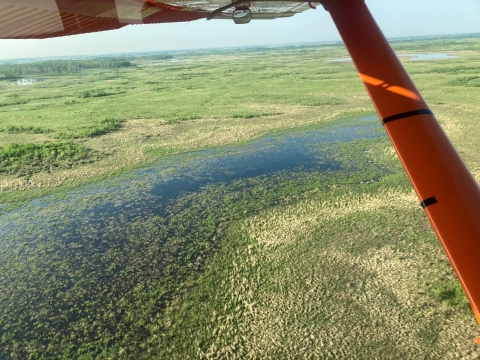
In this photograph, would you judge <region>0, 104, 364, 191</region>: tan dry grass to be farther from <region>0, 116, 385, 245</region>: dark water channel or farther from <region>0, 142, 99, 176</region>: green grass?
<region>0, 116, 385, 245</region>: dark water channel

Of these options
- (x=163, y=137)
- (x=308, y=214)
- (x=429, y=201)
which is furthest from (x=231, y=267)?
(x=163, y=137)

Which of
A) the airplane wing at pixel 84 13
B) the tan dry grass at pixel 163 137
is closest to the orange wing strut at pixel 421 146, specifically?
the airplane wing at pixel 84 13

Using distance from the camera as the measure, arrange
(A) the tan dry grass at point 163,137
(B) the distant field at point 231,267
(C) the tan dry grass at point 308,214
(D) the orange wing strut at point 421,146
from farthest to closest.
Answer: (A) the tan dry grass at point 163,137
(C) the tan dry grass at point 308,214
(B) the distant field at point 231,267
(D) the orange wing strut at point 421,146

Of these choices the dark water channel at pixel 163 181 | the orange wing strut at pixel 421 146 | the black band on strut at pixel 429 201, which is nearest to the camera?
the orange wing strut at pixel 421 146

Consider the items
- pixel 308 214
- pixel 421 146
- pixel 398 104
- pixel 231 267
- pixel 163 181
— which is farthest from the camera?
pixel 163 181

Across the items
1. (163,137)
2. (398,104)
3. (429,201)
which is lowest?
(163,137)

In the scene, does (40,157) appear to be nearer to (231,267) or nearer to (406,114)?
(231,267)

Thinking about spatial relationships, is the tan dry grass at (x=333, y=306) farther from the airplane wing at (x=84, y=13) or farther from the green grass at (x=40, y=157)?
the green grass at (x=40, y=157)
